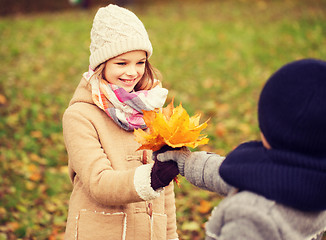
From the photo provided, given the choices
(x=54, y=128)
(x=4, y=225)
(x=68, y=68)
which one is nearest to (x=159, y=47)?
→ (x=68, y=68)

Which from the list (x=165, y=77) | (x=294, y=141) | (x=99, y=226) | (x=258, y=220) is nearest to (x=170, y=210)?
(x=99, y=226)

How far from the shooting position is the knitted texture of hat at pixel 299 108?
4.16 feet

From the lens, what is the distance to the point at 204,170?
1.63 m

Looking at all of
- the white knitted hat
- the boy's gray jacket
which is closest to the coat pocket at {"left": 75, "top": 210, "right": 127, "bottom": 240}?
the boy's gray jacket

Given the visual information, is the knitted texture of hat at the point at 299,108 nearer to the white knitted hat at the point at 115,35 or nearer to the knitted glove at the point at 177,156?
the knitted glove at the point at 177,156

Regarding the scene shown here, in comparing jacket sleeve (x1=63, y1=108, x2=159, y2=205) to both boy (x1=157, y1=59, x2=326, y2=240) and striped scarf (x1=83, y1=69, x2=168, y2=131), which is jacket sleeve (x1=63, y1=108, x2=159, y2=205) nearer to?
striped scarf (x1=83, y1=69, x2=168, y2=131)

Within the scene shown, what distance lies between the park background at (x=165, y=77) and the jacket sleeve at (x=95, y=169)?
2181 mm

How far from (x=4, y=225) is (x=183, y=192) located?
6.64 feet

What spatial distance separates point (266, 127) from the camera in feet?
4.50

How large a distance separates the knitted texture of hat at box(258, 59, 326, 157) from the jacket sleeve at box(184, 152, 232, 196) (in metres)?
0.35

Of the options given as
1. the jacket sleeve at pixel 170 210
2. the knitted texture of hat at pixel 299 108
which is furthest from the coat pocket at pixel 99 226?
the knitted texture of hat at pixel 299 108

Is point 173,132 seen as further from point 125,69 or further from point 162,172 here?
point 125,69

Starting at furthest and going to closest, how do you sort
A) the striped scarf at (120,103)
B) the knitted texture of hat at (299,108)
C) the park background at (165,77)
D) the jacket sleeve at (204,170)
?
the park background at (165,77), the striped scarf at (120,103), the jacket sleeve at (204,170), the knitted texture of hat at (299,108)

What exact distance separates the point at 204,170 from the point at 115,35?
90 cm
